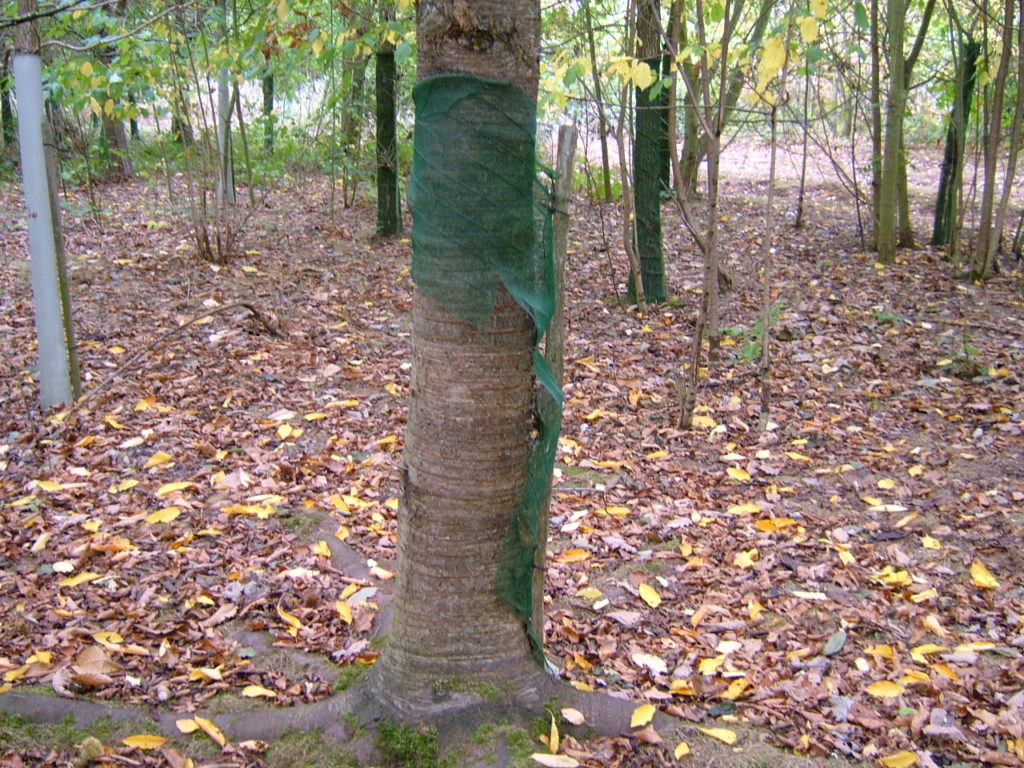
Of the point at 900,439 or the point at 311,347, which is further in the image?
the point at 311,347

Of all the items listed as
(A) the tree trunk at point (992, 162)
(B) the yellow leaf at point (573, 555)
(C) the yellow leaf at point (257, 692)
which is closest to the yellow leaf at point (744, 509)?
(B) the yellow leaf at point (573, 555)

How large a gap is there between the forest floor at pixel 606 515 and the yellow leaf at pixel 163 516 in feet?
0.11

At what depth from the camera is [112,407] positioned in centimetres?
502

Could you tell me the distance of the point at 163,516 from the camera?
382cm

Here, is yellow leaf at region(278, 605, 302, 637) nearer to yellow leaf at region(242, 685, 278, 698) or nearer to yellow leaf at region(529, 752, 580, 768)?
yellow leaf at region(242, 685, 278, 698)

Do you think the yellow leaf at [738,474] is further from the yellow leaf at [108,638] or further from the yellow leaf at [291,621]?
the yellow leaf at [108,638]

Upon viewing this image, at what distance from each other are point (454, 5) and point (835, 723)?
2.26m

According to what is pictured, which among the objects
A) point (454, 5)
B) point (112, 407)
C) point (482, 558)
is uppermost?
point (454, 5)

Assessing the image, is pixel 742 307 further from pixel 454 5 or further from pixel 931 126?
pixel 931 126

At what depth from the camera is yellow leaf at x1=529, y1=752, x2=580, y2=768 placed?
2248 millimetres

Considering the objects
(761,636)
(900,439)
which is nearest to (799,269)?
(900,439)

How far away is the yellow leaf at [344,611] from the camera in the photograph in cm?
314

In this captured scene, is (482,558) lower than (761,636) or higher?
higher

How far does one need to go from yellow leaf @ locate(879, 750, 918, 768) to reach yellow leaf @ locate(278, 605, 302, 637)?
186 cm
